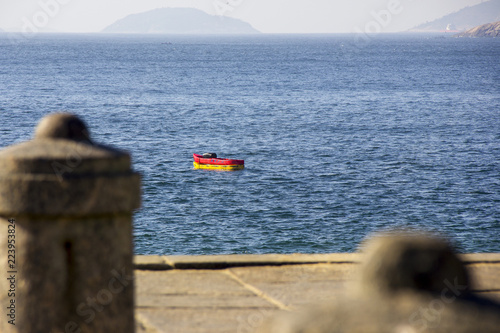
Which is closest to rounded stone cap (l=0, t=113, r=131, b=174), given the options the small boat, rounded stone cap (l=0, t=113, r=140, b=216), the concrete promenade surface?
rounded stone cap (l=0, t=113, r=140, b=216)

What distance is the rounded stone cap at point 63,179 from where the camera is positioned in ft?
9.62

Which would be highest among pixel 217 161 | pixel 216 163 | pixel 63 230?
pixel 63 230

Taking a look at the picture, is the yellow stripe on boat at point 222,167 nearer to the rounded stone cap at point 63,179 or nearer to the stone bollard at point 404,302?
the rounded stone cap at point 63,179

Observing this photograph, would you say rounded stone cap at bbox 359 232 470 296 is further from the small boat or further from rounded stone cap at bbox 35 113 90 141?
the small boat

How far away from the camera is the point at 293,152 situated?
43.9 metres

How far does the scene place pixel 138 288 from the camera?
5.14m

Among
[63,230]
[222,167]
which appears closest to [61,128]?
[63,230]

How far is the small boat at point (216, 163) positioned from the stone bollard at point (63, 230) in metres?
35.5

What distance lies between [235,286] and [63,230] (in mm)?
2372

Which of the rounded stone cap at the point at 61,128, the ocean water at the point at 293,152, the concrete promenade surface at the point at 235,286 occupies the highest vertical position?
the rounded stone cap at the point at 61,128

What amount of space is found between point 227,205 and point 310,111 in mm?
33116

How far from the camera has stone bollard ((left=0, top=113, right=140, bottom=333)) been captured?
116 inches

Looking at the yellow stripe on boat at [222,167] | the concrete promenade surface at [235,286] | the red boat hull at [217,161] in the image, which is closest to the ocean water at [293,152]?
the yellow stripe on boat at [222,167]

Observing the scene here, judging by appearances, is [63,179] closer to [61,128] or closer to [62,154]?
[62,154]
